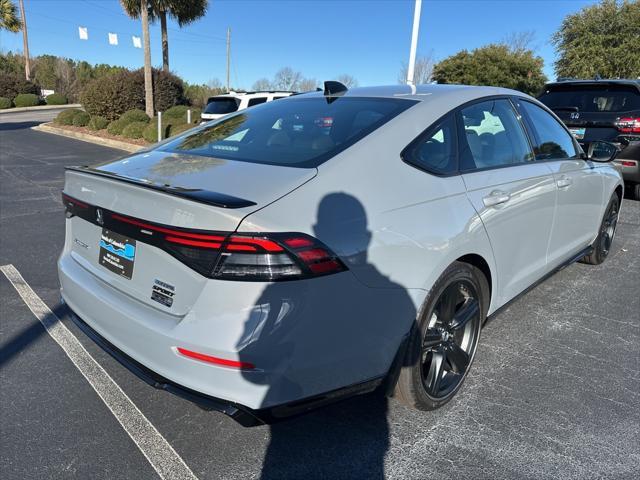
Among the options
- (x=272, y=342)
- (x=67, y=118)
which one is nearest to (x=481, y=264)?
(x=272, y=342)

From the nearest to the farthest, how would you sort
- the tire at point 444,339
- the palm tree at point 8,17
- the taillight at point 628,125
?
the tire at point 444,339 < the taillight at point 628,125 < the palm tree at point 8,17

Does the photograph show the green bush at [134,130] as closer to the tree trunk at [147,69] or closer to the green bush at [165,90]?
the tree trunk at [147,69]

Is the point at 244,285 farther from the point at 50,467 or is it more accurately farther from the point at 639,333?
the point at 639,333

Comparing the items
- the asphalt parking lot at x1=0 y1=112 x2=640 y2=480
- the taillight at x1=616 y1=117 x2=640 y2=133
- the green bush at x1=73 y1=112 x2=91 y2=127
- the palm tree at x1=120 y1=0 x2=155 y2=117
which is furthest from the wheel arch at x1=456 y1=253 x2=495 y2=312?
the green bush at x1=73 y1=112 x2=91 y2=127

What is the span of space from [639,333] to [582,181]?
1.18m

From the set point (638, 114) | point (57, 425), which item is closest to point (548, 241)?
point (57, 425)

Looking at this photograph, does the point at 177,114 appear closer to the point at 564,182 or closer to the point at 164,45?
the point at 164,45

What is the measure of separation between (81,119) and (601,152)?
21149mm

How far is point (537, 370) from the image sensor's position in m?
3.03

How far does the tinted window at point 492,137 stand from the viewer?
2738mm

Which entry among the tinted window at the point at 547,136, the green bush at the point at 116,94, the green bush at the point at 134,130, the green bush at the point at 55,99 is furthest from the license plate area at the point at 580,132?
the green bush at the point at 55,99

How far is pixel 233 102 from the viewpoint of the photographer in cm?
1365

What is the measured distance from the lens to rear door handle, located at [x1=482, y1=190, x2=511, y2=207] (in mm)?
2598

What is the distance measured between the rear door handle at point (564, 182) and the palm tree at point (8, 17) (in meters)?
44.9
